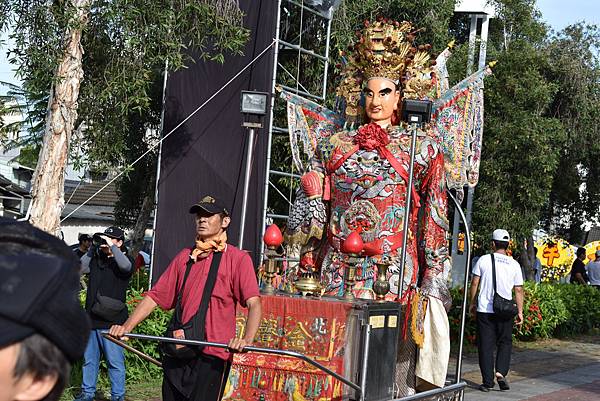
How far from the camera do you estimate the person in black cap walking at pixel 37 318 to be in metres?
1.72

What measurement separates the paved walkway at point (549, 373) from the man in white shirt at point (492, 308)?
0.25 metres

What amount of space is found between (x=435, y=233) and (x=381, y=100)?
3.82 feet

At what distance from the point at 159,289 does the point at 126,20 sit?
19.2 ft

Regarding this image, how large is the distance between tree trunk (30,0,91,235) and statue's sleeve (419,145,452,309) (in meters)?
4.50

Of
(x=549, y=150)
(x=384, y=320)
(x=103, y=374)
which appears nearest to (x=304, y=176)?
(x=384, y=320)

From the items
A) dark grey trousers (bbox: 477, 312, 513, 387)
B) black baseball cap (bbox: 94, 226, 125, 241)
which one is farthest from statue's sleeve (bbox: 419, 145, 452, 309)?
dark grey trousers (bbox: 477, 312, 513, 387)

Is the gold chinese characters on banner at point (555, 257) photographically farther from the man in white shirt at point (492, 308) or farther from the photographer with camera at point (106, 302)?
the photographer with camera at point (106, 302)

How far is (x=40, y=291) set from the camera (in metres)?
1.74

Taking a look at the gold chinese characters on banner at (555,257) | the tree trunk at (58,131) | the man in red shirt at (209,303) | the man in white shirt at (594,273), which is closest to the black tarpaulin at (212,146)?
the tree trunk at (58,131)

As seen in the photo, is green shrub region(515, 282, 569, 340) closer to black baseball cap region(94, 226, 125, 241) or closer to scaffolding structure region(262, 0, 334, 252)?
scaffolding structure region(262, 0, 334, 252)

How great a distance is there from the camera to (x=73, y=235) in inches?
1565

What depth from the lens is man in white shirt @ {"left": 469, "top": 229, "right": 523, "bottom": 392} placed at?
39.2 feet

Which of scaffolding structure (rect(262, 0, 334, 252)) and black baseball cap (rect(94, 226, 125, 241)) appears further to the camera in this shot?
scaffolding structure (rect(262, 0, 334, 252))

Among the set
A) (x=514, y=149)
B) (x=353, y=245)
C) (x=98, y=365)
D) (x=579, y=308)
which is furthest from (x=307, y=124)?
(x=514, y=149)
